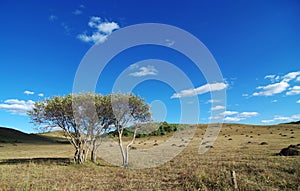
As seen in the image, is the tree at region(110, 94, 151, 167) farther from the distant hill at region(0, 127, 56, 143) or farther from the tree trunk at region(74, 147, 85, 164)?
the distant hill at region(0, 127, 56, 143)

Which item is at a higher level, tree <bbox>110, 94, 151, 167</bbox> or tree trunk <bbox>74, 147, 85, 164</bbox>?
tree <bbox>110, 94, 151, 167</bbox>

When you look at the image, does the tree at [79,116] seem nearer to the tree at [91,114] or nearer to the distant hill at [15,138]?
the tree at [91,114]

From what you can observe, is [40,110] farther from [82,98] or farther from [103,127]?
[103,127]

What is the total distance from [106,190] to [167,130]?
93.8 m

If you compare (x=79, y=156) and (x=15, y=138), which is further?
(x=15, y=138)

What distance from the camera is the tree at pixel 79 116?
30516 mm

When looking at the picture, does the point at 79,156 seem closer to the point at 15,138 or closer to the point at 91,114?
the point at 91,114

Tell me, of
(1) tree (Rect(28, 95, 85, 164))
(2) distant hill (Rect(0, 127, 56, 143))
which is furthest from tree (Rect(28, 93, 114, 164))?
(2) distant hill (Rect(0, 127, 56, 143))

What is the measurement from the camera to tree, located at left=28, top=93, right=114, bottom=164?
100 ft

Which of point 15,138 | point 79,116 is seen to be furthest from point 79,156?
point 15,138

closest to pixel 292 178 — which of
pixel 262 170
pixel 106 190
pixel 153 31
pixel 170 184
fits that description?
pixel 262 170

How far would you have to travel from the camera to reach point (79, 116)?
31297 mm

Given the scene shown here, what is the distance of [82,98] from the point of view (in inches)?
1240

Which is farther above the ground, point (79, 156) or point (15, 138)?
point (15, 138)
